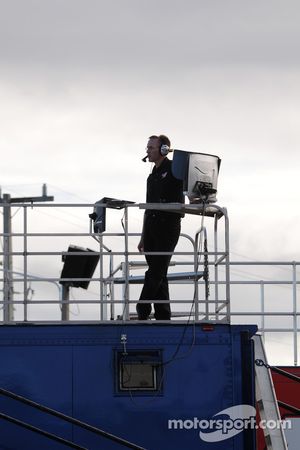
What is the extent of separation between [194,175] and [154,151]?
68 cm

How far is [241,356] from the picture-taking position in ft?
49.1

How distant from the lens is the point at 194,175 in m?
15.0

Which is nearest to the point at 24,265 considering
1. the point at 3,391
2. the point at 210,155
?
the point at 3,391


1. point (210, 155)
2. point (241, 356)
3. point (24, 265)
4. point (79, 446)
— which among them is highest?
point (210, 155)

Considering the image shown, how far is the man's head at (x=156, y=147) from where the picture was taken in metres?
15.4

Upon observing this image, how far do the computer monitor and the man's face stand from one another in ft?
1.19

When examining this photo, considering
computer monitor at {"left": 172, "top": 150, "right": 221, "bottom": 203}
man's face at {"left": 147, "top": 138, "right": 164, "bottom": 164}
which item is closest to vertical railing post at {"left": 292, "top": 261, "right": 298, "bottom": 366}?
computer monitor at {"left": 172, "top": 150, "right": 221, "bottom": 203}

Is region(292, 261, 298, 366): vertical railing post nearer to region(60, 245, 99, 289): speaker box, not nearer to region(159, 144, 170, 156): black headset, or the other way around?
region(60, 245, 99, 289): speaker box

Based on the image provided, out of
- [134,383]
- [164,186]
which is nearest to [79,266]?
[164,186]

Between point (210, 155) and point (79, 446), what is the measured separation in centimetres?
375

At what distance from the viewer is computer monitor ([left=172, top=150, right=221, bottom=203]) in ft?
49.3

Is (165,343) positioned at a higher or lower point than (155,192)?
lower

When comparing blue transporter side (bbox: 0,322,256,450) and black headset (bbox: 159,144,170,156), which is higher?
black headset (bbox: 159,144,170,156)

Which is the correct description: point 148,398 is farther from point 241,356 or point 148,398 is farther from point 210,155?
point 210,155
